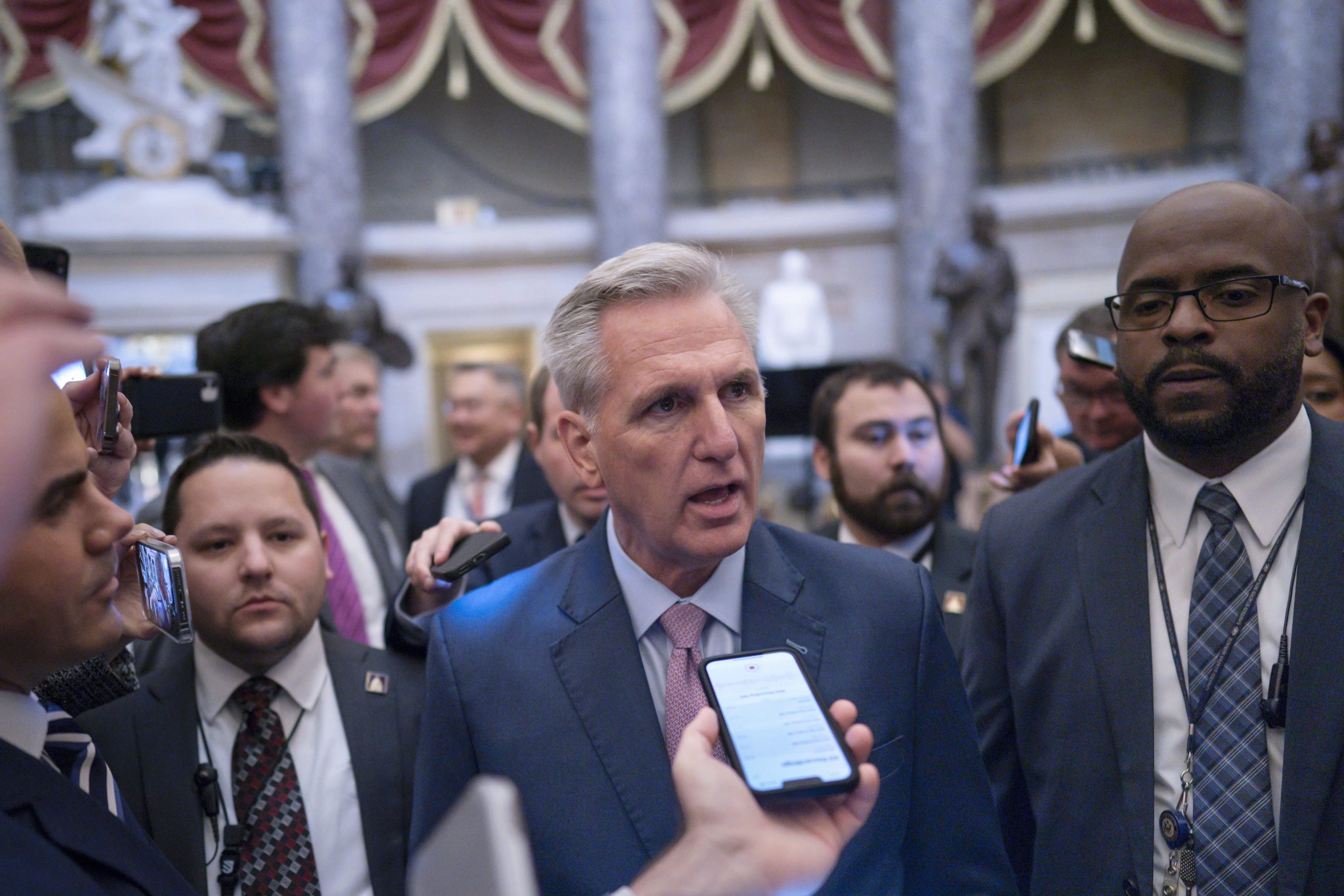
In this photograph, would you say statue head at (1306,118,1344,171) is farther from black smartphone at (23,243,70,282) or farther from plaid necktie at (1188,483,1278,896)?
black smartphone at (23,243,70,282)

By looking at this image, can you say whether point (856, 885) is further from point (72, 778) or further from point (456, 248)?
point (456, 248)

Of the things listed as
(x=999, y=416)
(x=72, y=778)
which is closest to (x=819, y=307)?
(x=999, y=416)

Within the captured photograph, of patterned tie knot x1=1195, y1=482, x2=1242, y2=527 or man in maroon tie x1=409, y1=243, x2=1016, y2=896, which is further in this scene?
patterned tie knot x1=1195, y1=482, x2=1242, y2=527

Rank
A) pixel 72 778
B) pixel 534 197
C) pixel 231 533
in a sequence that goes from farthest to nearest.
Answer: pixel 534 197
pixel 231 533
pixel 72 778

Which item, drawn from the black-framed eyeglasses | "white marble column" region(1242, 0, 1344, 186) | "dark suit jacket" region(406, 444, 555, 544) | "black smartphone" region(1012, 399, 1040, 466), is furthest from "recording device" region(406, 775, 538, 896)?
"white marble column" region(1242, 0, 1344, 186)

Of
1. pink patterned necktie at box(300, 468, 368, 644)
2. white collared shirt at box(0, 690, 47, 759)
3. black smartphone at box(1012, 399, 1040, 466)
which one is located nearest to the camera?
white collared shirt at box(0, 690, 47, 759)

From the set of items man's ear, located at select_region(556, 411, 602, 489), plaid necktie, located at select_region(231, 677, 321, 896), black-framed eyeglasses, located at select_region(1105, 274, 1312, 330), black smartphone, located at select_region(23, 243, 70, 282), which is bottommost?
plaid necktie, located at select_region(231, 677, 321, 896)

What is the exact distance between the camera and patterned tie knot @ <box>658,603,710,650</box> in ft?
5.39

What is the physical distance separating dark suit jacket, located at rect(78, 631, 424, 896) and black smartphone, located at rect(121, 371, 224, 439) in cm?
49

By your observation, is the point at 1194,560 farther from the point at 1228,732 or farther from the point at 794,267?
the point at 794,267

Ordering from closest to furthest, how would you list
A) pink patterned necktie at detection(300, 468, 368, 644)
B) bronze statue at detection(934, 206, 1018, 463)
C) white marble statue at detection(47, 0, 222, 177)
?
pink patterned necktie at detection(300, 468, 368, 644)
bronze statue at detection(934, 206, 1018, 463)
white marble statue at detection(47, 0, 222, 177)

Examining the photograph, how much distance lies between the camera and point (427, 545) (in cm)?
214

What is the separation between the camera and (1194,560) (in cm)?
178

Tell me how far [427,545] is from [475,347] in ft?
37.9
